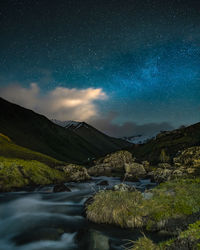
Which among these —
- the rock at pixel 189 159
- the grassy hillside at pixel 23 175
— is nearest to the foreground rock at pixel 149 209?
the grassy hillside at pixel 23 175

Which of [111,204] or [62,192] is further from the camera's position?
Answer: [62,192]

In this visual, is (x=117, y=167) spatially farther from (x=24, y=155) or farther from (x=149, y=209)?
(x=149, y=209)

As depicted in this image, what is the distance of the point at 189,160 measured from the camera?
7269cm

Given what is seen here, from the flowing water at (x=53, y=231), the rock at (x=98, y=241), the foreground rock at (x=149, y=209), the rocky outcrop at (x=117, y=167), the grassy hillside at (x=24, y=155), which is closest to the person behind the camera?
the rock at (x=98, y=241)

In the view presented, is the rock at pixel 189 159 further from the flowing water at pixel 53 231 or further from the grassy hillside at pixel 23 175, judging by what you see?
the flowing water at pixel 53 231

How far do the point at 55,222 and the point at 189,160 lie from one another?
216ft

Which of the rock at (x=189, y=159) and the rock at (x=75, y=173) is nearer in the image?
the rock at (x=75, y=173)

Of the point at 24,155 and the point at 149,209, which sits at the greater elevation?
the point at 24,155

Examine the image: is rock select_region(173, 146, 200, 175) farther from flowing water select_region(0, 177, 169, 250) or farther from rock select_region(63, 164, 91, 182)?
flowing water select_region(0, 177, 169, 250)

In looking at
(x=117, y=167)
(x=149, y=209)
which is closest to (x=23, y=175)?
(x=149, y=209)

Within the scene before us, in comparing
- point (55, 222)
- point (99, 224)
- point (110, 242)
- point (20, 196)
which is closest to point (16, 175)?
point (20, 196)

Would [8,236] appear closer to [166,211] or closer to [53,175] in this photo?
[166,211]

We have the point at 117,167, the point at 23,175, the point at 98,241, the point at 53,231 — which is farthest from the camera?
the point at 117,167

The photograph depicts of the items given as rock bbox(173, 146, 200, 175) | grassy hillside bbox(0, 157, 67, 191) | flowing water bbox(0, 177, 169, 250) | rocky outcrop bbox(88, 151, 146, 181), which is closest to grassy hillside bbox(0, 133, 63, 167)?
rocky outcrop bbox(88, 151, 146, 181)
